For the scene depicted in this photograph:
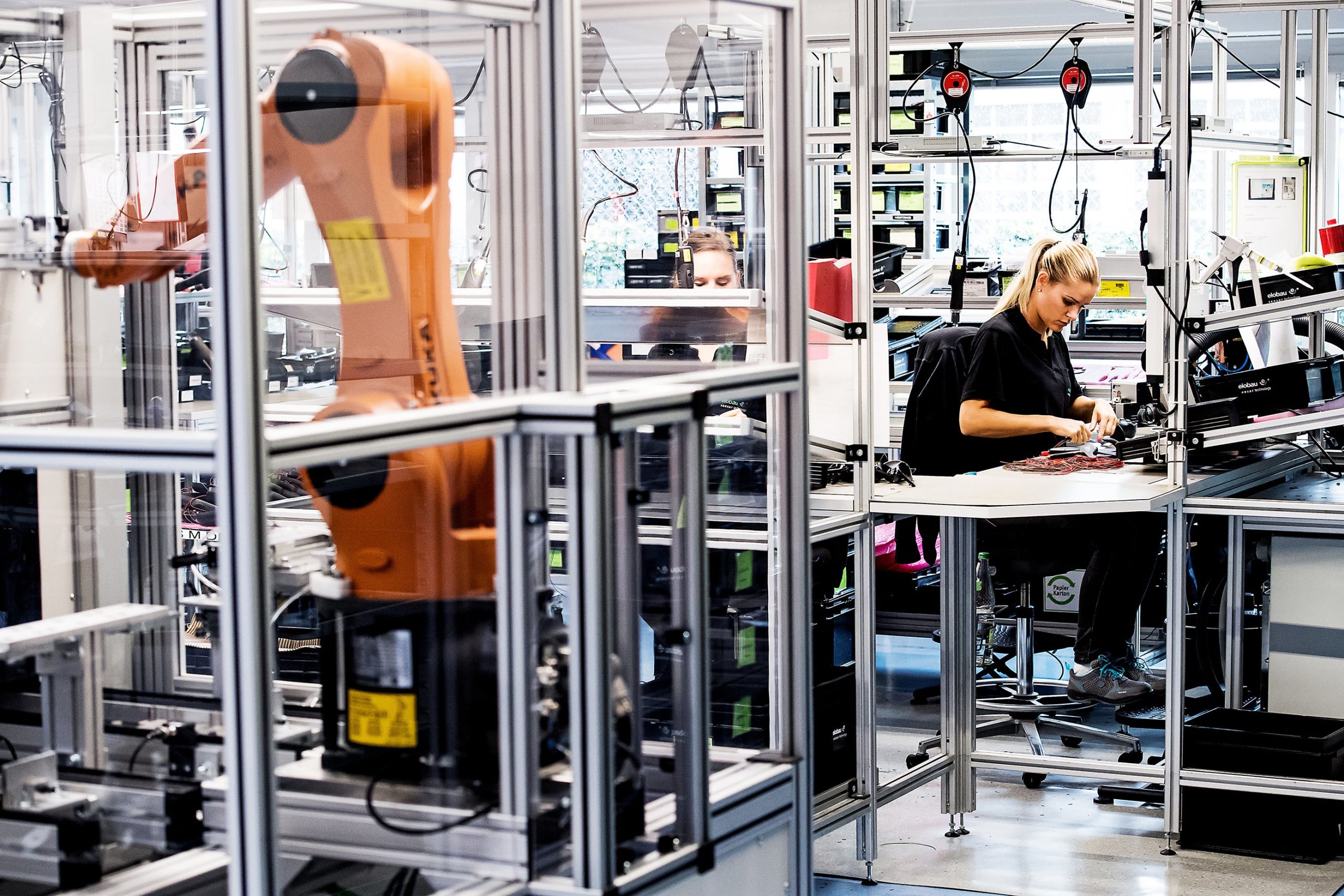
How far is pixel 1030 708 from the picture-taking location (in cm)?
471

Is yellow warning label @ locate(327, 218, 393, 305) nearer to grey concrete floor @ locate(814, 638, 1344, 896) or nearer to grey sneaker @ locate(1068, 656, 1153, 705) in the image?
grey concrete floor @ locate(814, 638, 1344, 896)

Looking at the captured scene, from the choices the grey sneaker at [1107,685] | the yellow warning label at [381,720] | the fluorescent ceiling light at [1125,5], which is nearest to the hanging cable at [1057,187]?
the fluorescent ceiling light at [1125,5]

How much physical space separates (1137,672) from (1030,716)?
341mm

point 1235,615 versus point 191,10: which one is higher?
point 191,10

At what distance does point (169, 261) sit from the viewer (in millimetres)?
2330

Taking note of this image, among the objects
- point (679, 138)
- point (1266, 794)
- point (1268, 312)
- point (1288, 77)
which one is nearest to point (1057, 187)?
point (1288, 77)

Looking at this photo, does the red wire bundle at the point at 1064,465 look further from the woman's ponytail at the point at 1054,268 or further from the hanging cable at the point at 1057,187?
the hanging cable at the point at 1057,187

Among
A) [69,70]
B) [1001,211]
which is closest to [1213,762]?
[69,70]

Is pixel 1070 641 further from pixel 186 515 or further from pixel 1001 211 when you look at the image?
pixel 1001 211

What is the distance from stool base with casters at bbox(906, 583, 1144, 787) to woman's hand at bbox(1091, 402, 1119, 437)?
686 millimetres

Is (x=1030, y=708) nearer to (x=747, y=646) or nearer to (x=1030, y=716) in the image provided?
(x=1030, y=716)

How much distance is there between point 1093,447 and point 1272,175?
5090 mm

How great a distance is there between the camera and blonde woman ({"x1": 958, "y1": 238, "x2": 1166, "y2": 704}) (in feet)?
15.1

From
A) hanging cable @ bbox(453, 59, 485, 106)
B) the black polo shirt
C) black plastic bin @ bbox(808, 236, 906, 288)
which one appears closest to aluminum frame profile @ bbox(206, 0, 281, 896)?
hanging cable @ bbox(453, 59, 485, 106)
